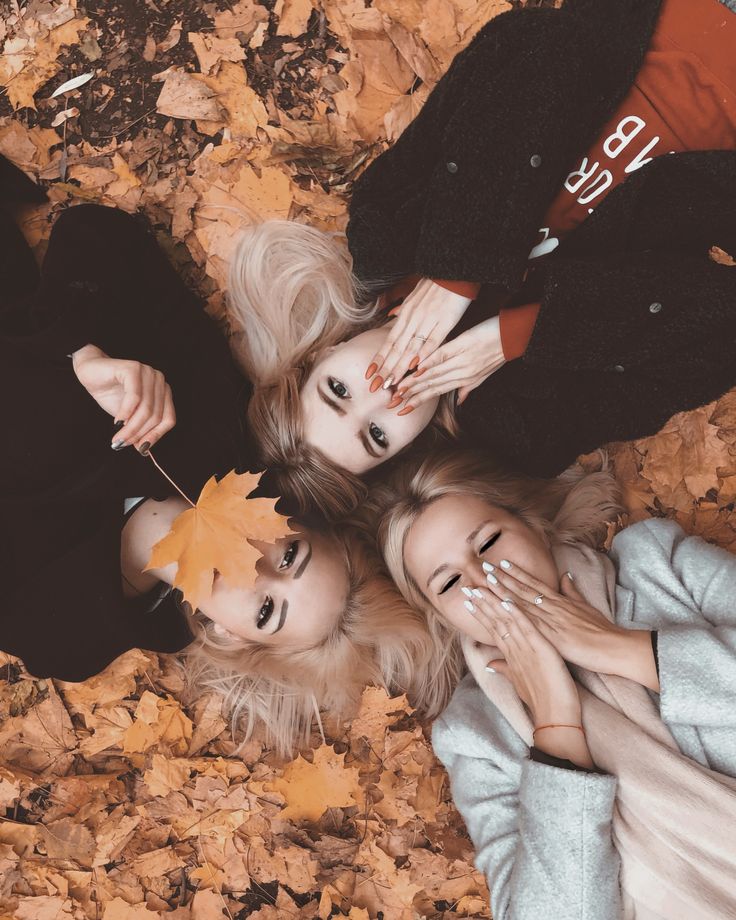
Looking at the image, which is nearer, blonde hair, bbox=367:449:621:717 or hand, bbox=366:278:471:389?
hand, bbox=366:278:471:389

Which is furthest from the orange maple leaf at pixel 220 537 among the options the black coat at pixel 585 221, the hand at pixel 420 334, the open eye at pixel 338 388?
the black coat at pixel 585 221

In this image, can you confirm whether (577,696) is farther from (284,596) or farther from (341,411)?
(341,411)

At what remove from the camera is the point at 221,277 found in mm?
2896

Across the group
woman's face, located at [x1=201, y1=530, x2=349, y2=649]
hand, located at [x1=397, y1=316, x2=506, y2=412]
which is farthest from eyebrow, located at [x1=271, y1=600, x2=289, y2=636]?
hand, located at [x1=397, y1=316, x2=506, y2=412]

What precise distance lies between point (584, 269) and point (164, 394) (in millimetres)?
1425

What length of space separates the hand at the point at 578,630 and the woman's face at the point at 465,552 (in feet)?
0.16

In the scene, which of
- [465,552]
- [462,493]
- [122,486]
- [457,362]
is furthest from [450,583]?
A: [122,486]

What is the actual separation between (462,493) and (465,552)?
0.31 metres

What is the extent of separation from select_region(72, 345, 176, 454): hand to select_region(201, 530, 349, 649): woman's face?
51cm

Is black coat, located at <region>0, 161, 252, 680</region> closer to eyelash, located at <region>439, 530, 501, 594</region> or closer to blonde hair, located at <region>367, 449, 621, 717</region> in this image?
blonde hair, located at <region>367, 449, 621, 717</region>

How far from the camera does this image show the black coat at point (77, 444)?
2.46 m

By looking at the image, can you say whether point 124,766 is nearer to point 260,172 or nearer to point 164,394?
point 164,394

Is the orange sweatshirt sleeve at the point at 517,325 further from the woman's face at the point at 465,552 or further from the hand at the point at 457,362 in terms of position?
the woman's face at the point at 465,552

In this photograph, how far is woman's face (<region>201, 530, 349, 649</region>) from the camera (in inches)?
92.3
